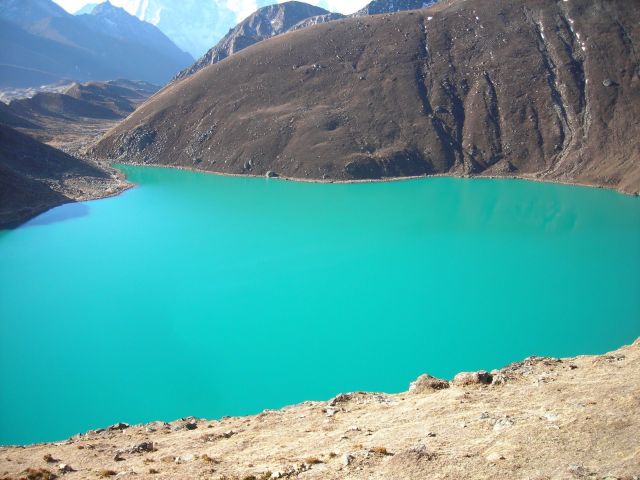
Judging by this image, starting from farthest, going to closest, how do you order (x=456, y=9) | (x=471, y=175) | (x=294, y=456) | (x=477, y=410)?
(x=456, y=9), (x=471, y=175), (x=477, y=410), (x=294, y=456)

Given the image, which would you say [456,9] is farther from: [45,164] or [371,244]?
[45,164]

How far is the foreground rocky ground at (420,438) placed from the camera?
36.1ft

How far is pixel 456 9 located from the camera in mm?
87312

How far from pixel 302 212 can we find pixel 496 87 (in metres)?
38.8

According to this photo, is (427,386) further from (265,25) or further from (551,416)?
(265,25)

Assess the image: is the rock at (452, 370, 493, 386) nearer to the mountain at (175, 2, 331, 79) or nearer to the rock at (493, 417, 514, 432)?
the rock at (493, 417, 514, 432)

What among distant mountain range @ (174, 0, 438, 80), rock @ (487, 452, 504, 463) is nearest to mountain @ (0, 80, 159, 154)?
distant mountain range @ (174, 0, 438, 80)

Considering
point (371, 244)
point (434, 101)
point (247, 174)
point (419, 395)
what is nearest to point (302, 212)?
point (371, 244)

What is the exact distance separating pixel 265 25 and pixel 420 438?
193 meters

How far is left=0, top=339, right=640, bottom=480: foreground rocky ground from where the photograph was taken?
433 inches

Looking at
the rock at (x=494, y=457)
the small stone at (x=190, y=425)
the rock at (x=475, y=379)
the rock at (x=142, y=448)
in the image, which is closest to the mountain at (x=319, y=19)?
the rock at (x=475, y=379)

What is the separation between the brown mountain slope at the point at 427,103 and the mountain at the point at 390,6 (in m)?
63.8

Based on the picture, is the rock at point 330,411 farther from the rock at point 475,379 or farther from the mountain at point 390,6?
the mountain at point 390,6

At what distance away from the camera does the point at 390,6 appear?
15262cm
